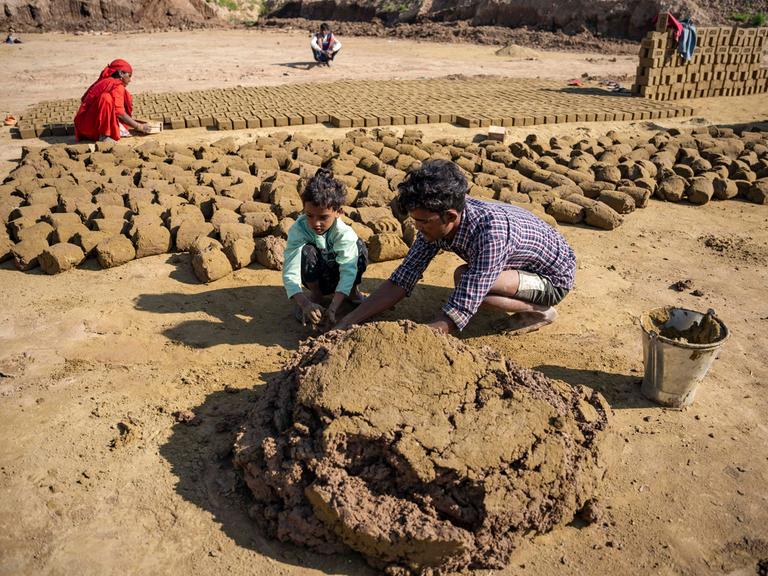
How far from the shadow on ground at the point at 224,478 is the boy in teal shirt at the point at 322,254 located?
2.22 feet

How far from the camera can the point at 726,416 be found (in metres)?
3.10

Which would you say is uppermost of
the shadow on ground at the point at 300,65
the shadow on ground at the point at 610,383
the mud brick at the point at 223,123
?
the shadow on ground at the point at 300,65

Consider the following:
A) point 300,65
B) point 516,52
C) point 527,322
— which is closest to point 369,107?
point 527,322

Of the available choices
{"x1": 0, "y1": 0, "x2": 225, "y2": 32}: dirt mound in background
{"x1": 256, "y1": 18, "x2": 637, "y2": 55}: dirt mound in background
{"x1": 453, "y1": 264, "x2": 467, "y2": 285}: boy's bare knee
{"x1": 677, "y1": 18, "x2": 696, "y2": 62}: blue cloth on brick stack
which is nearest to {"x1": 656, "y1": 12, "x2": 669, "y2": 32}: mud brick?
{"x1": 677, "y1": 18, "x2": 696, "y2": 62}: blue cloth on brick stack

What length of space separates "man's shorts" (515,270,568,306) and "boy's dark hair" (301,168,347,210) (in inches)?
44.3

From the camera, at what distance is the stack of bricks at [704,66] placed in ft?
33.3

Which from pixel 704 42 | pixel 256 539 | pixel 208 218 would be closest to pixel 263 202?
pixel 208 218

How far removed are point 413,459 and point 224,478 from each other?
87 centimetres

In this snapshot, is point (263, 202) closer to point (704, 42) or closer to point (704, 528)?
point (704, 528)

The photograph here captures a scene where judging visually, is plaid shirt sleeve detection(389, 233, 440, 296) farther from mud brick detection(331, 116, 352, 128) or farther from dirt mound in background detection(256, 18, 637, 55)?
dirt mound in background detection(256, 18, 637, 55)

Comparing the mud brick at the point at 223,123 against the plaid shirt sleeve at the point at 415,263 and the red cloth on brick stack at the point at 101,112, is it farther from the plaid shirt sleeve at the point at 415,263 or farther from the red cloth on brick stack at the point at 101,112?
the plaid shirt sleeve at the point at 415,263

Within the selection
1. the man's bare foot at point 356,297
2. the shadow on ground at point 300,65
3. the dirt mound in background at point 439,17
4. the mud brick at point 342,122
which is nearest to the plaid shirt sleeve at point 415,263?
the man's bare foot at point 356,297

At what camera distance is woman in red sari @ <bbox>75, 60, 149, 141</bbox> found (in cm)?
709

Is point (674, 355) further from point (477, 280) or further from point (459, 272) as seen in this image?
point (459, 272)
